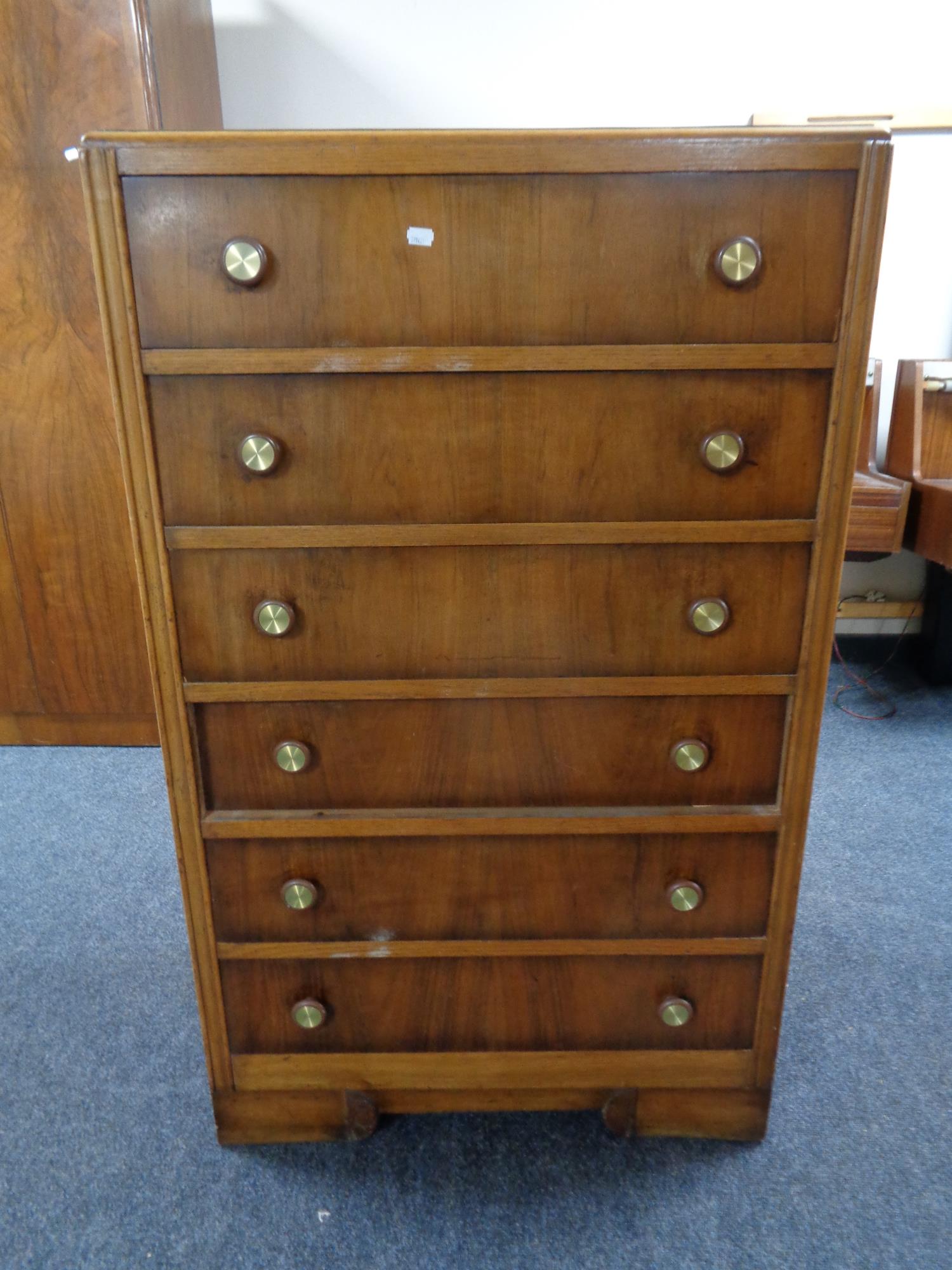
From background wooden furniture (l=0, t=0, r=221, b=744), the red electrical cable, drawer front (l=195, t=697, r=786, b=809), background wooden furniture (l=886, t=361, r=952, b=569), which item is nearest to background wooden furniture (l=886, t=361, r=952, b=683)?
background wooden furniture (l=886, t=361, r=952, b=569)

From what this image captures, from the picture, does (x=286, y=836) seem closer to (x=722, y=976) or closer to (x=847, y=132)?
(x=722, y=976)

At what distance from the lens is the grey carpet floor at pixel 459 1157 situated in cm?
104

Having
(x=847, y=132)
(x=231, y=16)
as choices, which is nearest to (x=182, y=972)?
(x=847, y=132)

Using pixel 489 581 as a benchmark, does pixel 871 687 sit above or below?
below

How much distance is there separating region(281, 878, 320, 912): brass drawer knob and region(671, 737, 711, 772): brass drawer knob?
477 mm

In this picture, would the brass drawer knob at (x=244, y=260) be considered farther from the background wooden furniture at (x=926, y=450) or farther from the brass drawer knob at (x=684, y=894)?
the background wooden furniture at (x=926, y=450)

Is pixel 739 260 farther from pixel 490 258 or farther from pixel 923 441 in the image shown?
pixel 923 441

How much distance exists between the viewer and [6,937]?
1.59m

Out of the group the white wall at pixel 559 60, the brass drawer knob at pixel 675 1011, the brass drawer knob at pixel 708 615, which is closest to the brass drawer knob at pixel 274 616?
the brass drawer knob at pixel 708 615

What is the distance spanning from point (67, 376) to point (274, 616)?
1392mm

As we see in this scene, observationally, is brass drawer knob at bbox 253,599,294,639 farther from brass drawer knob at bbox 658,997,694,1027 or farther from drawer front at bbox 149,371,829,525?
brass drawer knob at bbox 658,997,694,1027

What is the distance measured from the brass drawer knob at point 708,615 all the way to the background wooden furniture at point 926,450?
1436mm

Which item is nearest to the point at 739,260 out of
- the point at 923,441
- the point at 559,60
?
the point at 559,60

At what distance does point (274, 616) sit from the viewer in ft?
3.04
